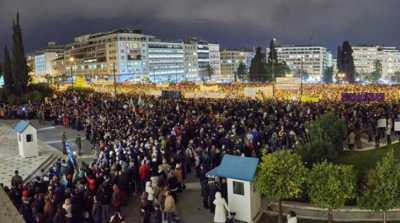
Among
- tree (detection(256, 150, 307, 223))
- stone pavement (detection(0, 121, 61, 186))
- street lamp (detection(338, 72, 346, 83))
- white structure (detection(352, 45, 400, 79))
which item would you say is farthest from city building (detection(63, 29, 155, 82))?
tree (detection(256, 150, 307, 223))

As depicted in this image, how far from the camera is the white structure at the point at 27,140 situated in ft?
69.2

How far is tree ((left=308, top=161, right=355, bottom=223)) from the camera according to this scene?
9.34 m

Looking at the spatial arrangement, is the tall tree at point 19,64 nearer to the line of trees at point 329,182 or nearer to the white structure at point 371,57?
the line of trees at point 329,182

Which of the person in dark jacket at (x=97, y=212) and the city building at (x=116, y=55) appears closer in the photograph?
the person in dark jacket at (x=97, y=212)

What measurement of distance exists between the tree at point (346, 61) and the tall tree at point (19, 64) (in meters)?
52.8

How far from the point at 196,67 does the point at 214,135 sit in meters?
133

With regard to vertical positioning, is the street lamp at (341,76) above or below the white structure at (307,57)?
below

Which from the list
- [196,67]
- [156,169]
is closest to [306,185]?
[156,169]

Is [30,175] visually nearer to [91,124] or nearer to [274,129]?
[91,124]

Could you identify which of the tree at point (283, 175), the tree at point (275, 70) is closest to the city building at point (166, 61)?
the tree at point (275, 70)

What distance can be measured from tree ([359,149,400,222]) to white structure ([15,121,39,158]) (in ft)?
53.4

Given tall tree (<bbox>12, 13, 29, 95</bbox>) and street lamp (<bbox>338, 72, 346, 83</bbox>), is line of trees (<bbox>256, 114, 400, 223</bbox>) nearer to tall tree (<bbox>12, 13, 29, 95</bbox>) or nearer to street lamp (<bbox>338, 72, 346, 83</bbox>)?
tall tree (<bbox>12, 13, 29, 95</bbox>)

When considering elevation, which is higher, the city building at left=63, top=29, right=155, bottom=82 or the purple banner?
the city building at left=63, top=29, right=155, bottom=82

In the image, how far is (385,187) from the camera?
357 inches
